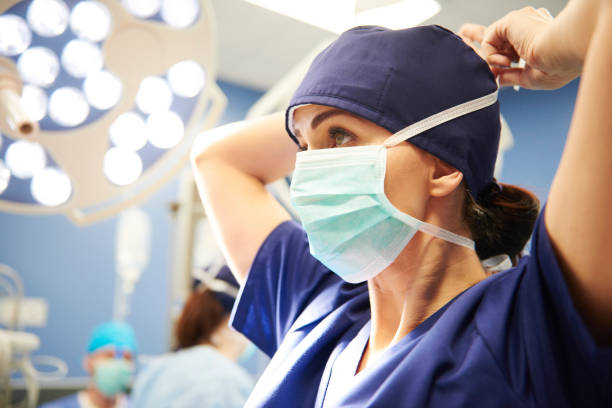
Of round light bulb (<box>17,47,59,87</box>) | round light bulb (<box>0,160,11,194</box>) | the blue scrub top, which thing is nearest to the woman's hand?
the blue scrub top

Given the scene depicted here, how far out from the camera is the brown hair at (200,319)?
243 cm

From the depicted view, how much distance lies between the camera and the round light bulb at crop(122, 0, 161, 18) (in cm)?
89

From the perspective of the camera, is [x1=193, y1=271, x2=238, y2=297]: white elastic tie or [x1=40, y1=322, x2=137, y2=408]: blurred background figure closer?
[x1=193, y1=271, x2=238, y2=297]: white elastic tie

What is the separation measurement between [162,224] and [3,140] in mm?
3680

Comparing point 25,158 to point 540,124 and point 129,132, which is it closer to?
point 129,132

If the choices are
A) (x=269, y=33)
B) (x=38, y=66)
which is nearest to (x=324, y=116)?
(x=38, y=66)

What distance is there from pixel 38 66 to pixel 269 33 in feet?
4.74

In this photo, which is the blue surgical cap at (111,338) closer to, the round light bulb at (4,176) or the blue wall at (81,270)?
the blue wall at (81,270)

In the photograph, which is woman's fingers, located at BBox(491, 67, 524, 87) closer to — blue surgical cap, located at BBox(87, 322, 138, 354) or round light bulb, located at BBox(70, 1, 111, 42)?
round light bulb, located at BBox(70, 1, 111, 42)

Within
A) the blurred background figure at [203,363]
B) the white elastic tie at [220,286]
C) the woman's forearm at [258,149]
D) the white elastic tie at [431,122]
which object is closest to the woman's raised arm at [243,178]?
the woman's forearm at [258,149]

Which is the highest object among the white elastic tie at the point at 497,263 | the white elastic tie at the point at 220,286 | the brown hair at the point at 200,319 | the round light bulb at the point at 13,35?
the round light bulb at the point at 13,35

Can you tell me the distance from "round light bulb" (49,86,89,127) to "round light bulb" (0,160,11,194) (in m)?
0.12

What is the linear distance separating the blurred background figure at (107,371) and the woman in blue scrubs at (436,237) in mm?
2324

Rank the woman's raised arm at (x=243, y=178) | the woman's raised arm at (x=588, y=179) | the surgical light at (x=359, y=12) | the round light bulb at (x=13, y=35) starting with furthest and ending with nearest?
the woman's raised arm at (x=243, y=178) → the surgical light at (x=359, y=12) → the round light bulb at (x=13, y=35) → the woman's raised arm at (x=588, y=179)
